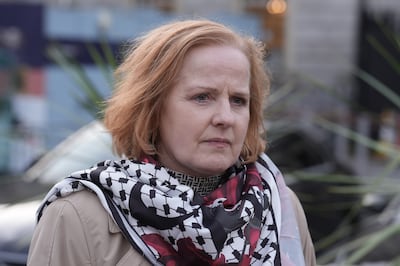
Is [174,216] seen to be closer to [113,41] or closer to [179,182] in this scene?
[179,182]

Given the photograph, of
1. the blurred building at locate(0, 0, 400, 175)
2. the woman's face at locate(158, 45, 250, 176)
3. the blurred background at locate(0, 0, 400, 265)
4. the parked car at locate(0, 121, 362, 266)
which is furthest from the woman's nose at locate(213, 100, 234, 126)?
the blurred building at locate(0, 0, 400, 175)

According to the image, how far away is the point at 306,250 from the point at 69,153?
3.30 m

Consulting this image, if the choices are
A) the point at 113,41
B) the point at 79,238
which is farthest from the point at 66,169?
the point at 113,41

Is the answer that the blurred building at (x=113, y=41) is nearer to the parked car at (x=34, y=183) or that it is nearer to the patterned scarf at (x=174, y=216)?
the parked car at (x=34, y=183)

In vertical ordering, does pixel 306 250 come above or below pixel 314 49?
above

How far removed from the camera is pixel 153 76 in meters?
2.17

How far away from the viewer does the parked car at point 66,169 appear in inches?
177

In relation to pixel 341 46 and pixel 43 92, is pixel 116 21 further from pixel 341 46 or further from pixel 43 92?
pixel 341 46

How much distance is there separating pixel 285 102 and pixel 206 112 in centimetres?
272

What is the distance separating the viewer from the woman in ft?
6.73

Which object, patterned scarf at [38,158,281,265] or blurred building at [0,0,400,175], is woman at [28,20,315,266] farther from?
blurred building at [0,0,400,175]

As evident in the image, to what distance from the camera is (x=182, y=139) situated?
2166 mm

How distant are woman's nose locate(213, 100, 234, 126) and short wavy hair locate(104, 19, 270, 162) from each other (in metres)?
0.13

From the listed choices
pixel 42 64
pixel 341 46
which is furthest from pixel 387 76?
pixel 42 64
